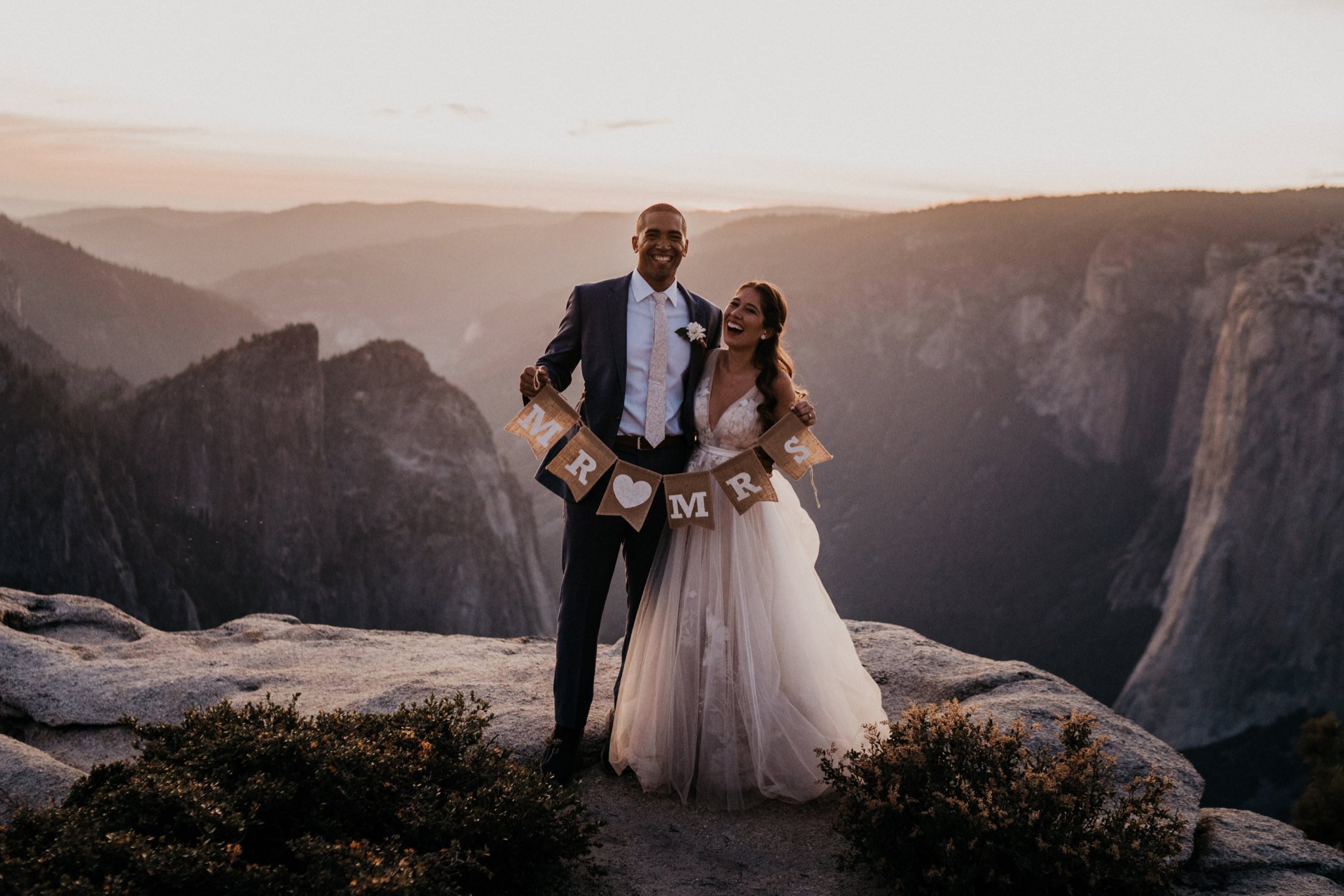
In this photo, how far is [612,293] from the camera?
192 inches

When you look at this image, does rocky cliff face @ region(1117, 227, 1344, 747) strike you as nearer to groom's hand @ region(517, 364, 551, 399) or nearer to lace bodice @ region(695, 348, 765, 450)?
lace bodice @ region(695, 348, 765, 450)

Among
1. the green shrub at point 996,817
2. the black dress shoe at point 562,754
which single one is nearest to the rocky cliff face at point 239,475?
the black dress shoe at point 562,754

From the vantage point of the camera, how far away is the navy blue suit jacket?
15.8 feet

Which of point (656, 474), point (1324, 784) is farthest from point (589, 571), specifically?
point (1324, 784)

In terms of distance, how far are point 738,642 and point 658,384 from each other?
1.36 m

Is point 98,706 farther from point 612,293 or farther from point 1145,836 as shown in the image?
point 1145,836

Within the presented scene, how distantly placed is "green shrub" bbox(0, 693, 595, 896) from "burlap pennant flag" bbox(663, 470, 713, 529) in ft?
4.38

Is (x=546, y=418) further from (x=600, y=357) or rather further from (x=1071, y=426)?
(x=1071, y=426)

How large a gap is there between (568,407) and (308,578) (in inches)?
1008

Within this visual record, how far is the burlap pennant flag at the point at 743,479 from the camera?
15.4 ft

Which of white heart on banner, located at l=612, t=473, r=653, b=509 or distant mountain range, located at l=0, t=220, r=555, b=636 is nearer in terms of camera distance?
white heart on banner, located at l=612, t=473, r=653, b=509

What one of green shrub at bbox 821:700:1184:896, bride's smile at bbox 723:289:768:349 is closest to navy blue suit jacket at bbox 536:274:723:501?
bride's smile at bbox 723:289:768:349

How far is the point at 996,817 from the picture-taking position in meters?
3.75

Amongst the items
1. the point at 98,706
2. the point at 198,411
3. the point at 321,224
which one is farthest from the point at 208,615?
the point at 321,224
